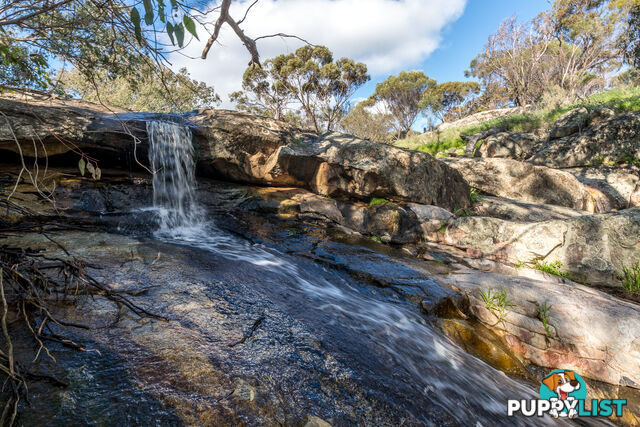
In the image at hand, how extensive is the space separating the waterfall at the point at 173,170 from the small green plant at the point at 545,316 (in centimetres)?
671

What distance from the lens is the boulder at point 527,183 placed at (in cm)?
940

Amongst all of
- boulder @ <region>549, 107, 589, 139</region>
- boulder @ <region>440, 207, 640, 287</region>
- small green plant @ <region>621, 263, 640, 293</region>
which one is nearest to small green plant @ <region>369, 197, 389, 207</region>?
boulder @ <region>440, 207, 640, 287</region>

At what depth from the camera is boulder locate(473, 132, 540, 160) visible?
13.2 metres

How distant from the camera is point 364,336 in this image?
271 centimetres

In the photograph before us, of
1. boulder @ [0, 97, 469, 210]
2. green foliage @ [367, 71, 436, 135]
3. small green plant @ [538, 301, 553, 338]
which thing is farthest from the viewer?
green foliage @ [367, 71, 436, 135]

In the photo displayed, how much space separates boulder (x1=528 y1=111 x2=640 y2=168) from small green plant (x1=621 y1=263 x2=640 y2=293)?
819 cm

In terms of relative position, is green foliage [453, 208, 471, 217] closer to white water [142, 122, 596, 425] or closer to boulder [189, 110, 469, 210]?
boulder [189, 110, 469, 210]

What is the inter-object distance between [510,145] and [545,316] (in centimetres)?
1251

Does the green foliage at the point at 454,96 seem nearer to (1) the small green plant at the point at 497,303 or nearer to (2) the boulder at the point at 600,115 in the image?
(2) the boulder at the point at 600,115

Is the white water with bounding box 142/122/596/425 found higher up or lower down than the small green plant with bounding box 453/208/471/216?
lower down

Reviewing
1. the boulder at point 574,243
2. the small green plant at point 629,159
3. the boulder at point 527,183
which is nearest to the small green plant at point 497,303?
the boulder at point 574,243

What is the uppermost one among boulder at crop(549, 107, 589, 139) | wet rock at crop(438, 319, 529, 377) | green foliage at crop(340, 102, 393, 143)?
green foliage at crop(340, 102, 393, 143)

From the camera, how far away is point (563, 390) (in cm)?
326

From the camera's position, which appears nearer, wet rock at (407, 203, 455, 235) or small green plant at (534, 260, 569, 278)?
small green plant at (534, 260, 569, 278)
